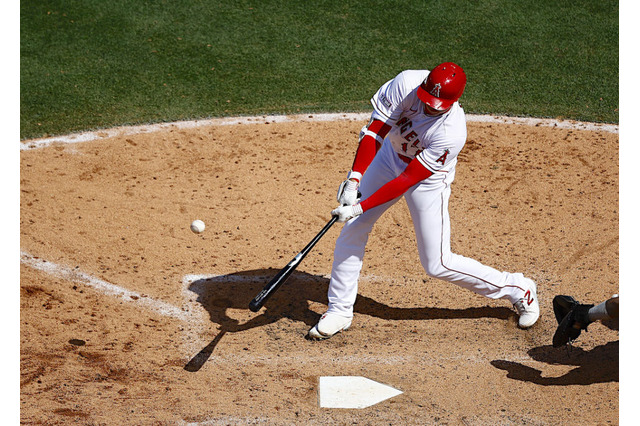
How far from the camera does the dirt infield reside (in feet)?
13.7

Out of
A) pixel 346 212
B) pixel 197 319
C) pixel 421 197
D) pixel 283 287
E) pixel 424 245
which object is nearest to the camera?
pixel 346 212

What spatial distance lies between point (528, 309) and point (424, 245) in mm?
996

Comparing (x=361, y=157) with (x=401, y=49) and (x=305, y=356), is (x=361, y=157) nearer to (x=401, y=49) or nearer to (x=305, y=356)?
(x=305, y=356)

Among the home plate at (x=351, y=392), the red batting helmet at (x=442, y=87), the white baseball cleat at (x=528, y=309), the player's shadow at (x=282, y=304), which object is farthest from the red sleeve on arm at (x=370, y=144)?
the white baseball cleat at (x=528, y=309)

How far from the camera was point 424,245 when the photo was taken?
15.2ft

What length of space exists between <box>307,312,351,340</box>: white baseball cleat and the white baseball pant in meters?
0.05

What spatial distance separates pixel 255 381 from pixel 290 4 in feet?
23.5

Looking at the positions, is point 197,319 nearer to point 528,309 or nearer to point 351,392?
point 351,392

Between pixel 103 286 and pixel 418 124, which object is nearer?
pixel 418 124

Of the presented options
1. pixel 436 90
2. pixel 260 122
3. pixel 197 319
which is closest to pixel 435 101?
pixel 436 90

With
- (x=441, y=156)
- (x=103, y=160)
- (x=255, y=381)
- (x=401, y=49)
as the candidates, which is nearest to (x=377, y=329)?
(x=255, y=381)

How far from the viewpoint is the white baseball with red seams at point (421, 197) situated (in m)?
4.36

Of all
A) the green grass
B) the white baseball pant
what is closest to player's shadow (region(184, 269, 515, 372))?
the white baseball pant

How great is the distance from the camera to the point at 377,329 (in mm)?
4984
